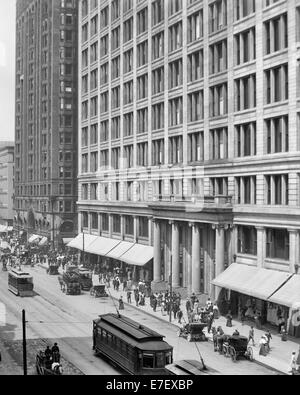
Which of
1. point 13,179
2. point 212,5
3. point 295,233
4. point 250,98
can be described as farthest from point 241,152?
point 13,179

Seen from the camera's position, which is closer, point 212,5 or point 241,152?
point 241,152

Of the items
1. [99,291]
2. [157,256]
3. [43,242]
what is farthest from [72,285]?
[43,242]

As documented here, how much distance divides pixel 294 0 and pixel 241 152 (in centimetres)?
1451

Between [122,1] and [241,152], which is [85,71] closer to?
[122,1]

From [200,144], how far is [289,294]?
2333cm

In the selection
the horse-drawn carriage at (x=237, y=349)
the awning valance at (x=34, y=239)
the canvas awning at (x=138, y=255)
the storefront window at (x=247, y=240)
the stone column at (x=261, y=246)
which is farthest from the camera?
the awning valance at (x=34, y=239)

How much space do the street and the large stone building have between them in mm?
8242

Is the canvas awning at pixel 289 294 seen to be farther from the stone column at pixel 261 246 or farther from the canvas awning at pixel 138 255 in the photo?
the canvas awning at pixel 138 255

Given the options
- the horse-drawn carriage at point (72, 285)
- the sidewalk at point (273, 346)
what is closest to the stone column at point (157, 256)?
the horse-drawn carriage at point (72, 285)

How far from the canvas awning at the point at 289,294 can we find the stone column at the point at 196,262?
1414 centimetres

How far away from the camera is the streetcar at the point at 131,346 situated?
1200 inches

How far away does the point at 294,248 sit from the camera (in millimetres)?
48031

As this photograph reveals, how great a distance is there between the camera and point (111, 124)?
8931 centimetres

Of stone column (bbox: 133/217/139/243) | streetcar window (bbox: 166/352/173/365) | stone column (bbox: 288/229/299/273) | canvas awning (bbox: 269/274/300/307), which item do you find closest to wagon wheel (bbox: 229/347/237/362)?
streetcar window (bbox: 166/352/173/365)
